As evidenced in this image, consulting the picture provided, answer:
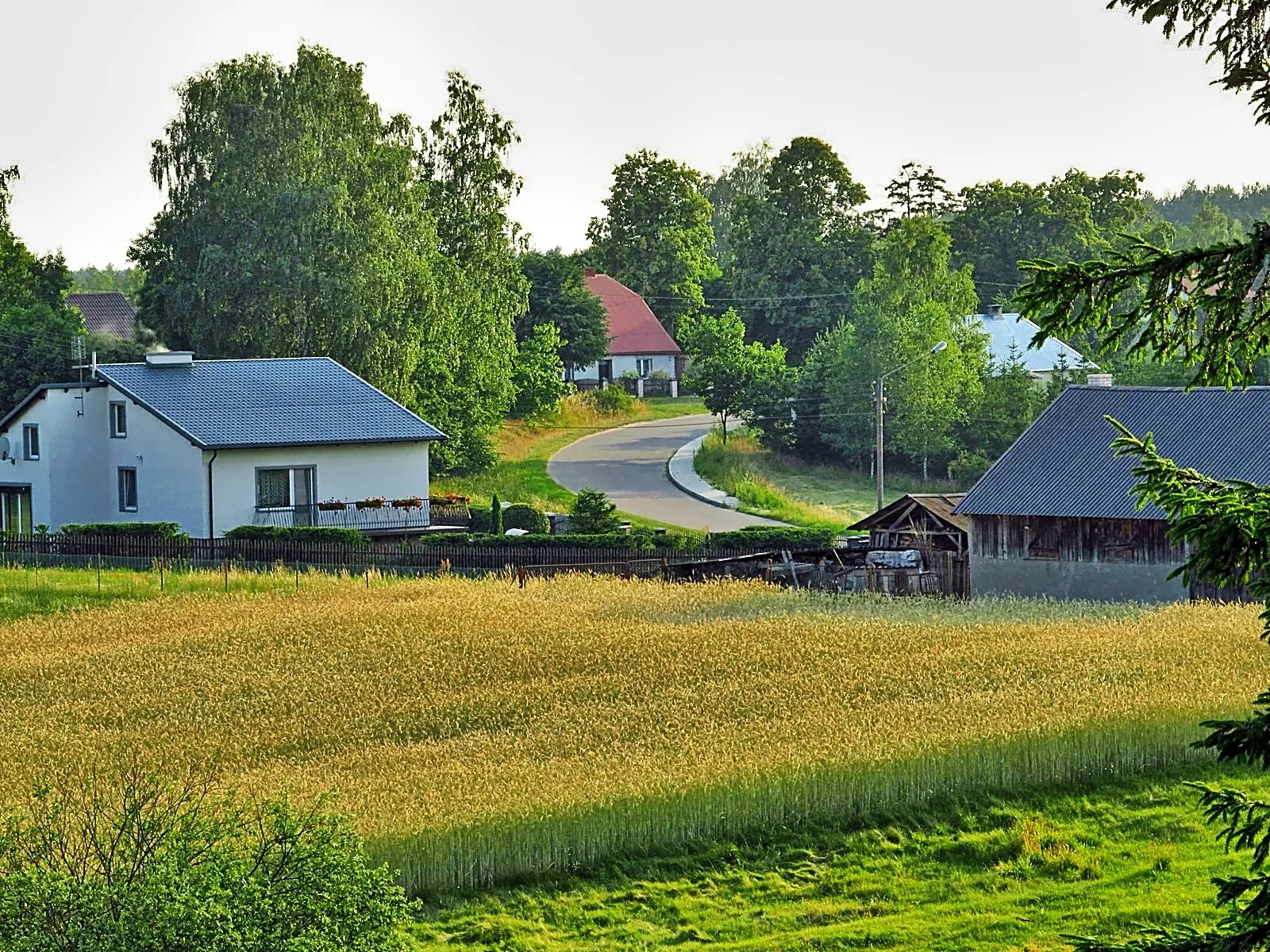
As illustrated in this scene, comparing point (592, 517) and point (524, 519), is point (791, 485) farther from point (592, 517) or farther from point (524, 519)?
point (592, 517)

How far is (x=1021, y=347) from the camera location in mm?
76000

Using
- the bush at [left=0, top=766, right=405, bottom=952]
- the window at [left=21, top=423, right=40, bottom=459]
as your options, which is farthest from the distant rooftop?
the bush at [left=0, top=766, right=405, bottom=952]

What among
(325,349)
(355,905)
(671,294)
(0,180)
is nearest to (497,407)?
(325,349)

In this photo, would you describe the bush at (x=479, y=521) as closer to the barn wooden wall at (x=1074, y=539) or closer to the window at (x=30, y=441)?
the window at (x=30, y=441)

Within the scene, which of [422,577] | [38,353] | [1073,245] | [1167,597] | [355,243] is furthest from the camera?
[1073,245]

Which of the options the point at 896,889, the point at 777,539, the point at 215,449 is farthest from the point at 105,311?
the point at 896,889

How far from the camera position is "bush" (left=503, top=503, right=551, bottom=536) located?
163ft

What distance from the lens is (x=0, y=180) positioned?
70750mm

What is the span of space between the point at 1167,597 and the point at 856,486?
30.0m

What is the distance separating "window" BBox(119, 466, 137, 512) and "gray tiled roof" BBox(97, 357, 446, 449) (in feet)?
8.08

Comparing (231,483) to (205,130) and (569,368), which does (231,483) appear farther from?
(569,368)

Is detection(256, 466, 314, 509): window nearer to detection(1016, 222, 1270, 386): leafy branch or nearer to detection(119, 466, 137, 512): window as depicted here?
detection(119, 466, 137, 512): window

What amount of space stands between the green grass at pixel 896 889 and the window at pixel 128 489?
36695 mm

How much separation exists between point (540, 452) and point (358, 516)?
21.4m
